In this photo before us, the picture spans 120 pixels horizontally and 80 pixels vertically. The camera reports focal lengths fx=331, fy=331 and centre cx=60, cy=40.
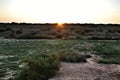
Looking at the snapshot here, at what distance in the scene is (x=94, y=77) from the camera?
17109 mm

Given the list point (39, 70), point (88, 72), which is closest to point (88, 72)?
point (88, 72)

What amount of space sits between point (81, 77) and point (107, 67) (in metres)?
4.41

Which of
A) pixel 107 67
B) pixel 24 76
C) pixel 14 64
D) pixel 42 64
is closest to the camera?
pixel 24 76

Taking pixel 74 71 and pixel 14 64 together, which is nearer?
pixel 74 71

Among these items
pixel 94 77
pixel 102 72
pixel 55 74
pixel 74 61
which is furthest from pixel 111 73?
pixel 74 61

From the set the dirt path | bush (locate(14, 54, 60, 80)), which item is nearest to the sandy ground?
the dirt path

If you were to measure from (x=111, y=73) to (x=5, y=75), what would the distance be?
19.6 feet

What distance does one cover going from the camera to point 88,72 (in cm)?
1867

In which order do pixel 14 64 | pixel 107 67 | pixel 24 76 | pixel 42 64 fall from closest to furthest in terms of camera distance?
pixel 24 76 < pixel 42 64 < pixel 107 67 < pixel 14 64

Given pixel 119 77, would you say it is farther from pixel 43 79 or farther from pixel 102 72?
pixel 43 79

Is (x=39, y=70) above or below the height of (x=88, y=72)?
above

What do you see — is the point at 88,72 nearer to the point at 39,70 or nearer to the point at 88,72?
the point at 88,72

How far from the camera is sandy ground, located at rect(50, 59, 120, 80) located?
17047mm

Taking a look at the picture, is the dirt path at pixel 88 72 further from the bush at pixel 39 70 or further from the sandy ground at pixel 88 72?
the bush at pixel 39 70
